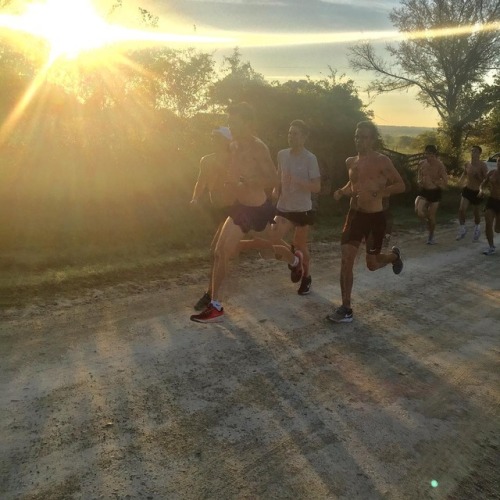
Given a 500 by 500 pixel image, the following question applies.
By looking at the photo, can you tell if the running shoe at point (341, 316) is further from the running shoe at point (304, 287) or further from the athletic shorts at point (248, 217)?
the athletic shorts at point (248, 217)

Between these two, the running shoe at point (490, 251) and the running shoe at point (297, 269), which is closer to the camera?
the running shoe at point (297, 269)

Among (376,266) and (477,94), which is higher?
(477,94)

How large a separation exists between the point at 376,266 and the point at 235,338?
2.27 metres

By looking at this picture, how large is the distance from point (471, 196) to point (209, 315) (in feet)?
29.7

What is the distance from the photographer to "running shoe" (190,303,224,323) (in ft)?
16.9

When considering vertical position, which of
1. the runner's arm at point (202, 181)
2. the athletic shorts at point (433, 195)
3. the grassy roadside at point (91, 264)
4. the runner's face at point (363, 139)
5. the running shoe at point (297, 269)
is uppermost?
the runner's face at point (363, 139)

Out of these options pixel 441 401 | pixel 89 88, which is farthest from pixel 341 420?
pixel 89 88

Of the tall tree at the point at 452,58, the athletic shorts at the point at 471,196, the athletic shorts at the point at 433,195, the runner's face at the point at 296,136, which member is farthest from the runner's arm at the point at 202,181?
the tall tree at the point at 452,58

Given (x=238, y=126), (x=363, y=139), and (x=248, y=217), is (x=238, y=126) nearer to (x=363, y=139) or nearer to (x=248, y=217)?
(x=248, y=217)

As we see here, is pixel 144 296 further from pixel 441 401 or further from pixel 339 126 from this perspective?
pixel 339 126

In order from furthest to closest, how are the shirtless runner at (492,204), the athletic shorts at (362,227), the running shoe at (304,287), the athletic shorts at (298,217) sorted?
the shirtless runner at (492,204)
the running shoe at (304,287)
the athletic shorts at (298,217)
the athletic shorts at (362,227)

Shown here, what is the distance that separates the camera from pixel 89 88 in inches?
579

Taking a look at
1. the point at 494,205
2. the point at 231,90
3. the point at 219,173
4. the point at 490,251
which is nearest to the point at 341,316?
the point at 219,173

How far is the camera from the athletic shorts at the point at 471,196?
11.7 metres
